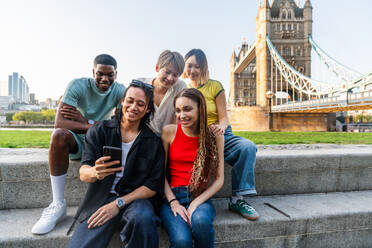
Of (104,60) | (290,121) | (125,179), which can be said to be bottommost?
(125,179)

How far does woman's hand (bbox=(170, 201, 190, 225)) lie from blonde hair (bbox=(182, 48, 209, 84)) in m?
1.20

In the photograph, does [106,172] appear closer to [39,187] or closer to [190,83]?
[39,187]

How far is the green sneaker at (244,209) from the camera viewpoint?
1.88 meters

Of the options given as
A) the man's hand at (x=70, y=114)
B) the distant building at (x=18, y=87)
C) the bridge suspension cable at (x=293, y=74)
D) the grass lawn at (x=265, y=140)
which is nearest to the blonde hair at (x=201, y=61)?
the man's hand at (x=70, y=114)

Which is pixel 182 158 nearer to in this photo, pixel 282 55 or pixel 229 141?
pixel 229 141

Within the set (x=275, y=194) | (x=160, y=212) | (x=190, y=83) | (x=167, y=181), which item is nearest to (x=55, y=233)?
(x=160, y=212)

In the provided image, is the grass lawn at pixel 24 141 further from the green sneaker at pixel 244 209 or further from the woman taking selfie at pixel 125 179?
the green sneaker at pixel 244 209

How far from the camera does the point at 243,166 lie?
2080 millimetres

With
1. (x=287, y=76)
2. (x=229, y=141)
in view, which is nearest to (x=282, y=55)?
(x=287, y=76)

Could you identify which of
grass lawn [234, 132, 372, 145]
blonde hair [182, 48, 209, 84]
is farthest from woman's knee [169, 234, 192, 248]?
grass lawn [234, 132, 372, 145]

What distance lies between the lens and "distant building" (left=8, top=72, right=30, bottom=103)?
507ft

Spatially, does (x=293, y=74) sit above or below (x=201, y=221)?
above

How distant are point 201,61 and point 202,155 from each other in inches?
37.8

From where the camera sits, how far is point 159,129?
7.83 feet
